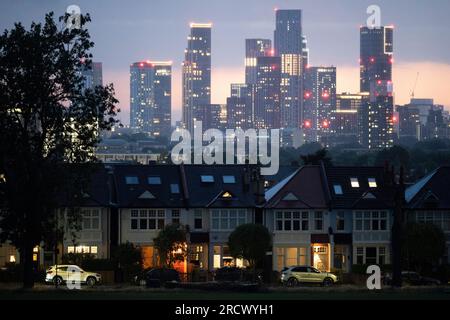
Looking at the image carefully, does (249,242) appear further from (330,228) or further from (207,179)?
(207,179)

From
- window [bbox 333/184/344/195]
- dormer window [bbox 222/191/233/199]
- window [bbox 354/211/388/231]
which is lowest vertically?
window [bbox 354/211/388/231]

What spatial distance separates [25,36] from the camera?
54.1m

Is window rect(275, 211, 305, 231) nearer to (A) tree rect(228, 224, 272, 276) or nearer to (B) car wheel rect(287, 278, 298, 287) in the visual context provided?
(A) tree rect(228, 224, 272, 276)

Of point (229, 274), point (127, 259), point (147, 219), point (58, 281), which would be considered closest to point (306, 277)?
point (229, 274)

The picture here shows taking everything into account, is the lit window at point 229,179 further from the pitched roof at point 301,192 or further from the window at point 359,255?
the window at point 359,255

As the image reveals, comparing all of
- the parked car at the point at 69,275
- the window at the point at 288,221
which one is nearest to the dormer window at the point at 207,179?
the window at the point at 288,221

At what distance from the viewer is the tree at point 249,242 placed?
222 ft

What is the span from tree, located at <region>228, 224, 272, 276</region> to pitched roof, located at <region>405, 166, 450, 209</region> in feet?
30.3

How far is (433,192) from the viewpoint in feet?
238

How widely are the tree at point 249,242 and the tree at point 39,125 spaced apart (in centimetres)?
1478

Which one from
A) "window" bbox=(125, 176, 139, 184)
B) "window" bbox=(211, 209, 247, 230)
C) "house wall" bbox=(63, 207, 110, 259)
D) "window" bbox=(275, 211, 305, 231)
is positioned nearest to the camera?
"house wall" bbox=(63, 207, 110, 259)

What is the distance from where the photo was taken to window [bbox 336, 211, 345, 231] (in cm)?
7262

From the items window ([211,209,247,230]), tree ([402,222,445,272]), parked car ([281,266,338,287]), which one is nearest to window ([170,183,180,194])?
window ([211,209,247,230])
